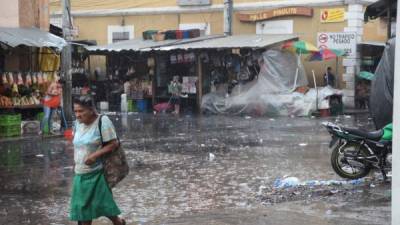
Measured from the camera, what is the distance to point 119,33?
3422 cm

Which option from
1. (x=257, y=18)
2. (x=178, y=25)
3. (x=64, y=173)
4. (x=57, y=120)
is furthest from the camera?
(x=178, y=25)

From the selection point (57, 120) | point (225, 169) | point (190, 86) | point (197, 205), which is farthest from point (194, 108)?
point (197, 205)

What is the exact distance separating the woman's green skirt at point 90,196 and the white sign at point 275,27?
2388 cm

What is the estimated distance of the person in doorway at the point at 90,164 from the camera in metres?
5.95

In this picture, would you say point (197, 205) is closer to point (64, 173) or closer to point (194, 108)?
point (64, 173)

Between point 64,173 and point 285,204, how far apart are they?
4457mm

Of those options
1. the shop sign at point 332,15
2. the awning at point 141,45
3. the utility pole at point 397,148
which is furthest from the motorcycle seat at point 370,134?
the shop sign at point 332,15

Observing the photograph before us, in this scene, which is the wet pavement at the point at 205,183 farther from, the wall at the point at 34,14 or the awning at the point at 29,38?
the wall at the point at 34,14

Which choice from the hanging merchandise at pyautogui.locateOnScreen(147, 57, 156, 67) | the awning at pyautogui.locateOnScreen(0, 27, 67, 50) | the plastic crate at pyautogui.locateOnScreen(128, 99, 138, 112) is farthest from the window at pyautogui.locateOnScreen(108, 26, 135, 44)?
the awning at pyautogui.locateOnScreen(0, 27, 67, 50)

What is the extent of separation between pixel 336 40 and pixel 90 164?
22.2 meters

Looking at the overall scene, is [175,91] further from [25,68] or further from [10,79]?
[10,79]

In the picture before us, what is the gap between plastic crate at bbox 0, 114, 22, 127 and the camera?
16594 mm

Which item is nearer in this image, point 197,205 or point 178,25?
point 197,205

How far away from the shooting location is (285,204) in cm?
832
